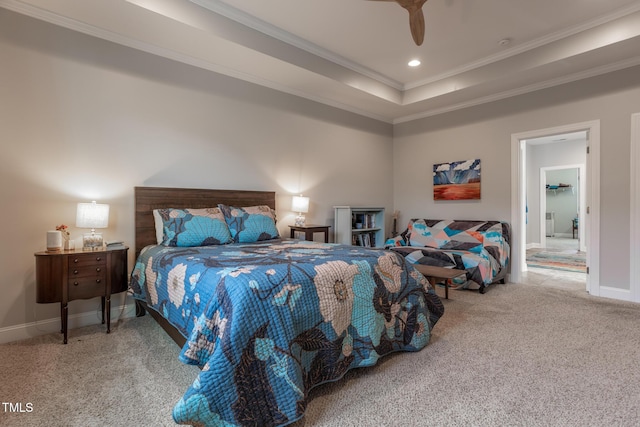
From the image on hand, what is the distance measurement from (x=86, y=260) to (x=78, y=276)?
5.0 inches

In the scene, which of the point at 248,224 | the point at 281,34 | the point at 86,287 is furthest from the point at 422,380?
the point at 281,34

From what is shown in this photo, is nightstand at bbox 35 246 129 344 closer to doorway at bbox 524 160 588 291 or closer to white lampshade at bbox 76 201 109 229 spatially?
white lampshade at bbox 76 201 109 229

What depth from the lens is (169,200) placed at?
10.4ft

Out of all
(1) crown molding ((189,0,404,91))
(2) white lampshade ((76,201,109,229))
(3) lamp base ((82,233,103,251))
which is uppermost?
(1) crown molding ((189,0,404,91))

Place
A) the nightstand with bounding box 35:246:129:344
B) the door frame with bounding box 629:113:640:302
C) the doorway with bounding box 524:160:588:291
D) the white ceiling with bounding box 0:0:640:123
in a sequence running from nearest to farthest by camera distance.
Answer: the nightstand with bounding box 35:246:129:344 → the white ceiling with bounding box 0:0:640:123 → the door frame with bounding box 629:113:640:302 → the doorway with bounding box 524:160:588:291

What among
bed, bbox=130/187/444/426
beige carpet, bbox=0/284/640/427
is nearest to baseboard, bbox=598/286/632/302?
beige carpet, bbox=0/284/640/427

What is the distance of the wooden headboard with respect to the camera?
2992 mm

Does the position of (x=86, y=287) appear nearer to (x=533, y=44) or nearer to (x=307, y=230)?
(x=307, y=230)

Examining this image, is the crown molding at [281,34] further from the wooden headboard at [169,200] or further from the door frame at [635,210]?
the door frame at [635,210]

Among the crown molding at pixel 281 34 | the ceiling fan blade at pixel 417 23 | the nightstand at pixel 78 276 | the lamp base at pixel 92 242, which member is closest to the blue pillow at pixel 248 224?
the nightstand at pixel 78 276

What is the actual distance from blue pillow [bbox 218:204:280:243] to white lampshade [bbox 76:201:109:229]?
3.26 ft

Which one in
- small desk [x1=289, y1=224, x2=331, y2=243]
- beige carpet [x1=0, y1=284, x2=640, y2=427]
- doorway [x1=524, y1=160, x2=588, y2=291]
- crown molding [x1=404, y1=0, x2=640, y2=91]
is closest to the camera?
beige carpet [x1=0, y1=284, x2=640, y2=427]

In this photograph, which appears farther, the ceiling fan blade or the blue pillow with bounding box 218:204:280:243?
the blue pillow with bounding box 218:204:280:243

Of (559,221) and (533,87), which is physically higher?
(533,87)
